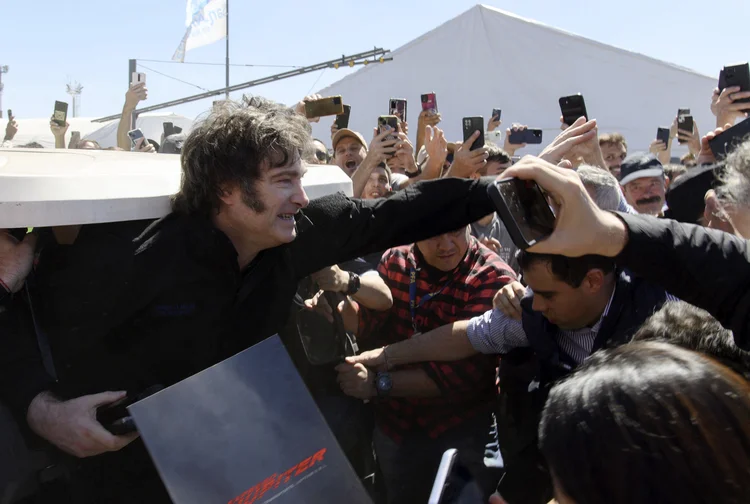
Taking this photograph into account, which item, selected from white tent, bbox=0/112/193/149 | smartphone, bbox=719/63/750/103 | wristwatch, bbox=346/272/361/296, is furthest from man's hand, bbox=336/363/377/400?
white tent, bbox=0/112/193/149

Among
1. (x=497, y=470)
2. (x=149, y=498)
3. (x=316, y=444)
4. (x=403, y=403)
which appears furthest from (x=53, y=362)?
(x=497, y=470)

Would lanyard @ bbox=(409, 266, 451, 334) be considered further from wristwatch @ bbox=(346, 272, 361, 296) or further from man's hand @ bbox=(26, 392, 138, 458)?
man's hand @ bbox=(26, 392, 138, 458)

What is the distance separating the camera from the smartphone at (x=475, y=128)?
267cm

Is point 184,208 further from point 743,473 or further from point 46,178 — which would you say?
point 743,473

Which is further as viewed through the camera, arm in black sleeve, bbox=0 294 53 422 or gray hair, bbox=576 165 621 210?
gray hair, bbox=576 165 621 210

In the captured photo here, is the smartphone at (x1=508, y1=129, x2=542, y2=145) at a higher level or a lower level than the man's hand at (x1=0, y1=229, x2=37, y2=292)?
higher

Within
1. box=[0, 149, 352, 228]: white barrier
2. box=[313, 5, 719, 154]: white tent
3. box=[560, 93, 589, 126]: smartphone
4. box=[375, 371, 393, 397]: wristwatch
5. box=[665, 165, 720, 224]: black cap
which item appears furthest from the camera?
box=[313, 5, 719, 154]: white tent

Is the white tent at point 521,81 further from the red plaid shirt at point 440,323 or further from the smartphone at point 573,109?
the red plaid shirt at point 440,323

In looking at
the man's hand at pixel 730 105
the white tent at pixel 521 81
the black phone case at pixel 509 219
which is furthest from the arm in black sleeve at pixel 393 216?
the white tent at pixel 521 81

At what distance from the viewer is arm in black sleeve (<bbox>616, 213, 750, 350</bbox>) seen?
1.17 metres

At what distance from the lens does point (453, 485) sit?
1.04 metres

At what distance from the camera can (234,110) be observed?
1.78 meters

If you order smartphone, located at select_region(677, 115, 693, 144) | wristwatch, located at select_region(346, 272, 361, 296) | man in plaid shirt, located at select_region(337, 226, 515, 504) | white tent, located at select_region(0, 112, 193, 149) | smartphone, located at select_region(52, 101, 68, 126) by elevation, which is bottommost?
man in plaid shirt, located at select_region(337, 226, 515, 504)

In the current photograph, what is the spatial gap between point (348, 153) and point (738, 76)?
2.75m
